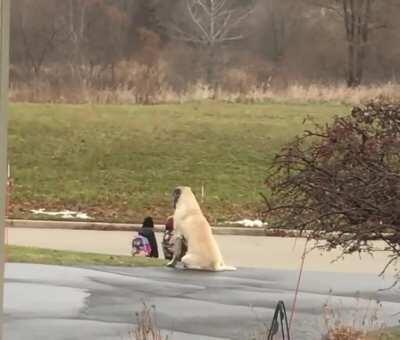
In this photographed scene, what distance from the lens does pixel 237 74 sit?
4175cm

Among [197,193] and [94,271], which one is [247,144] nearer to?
[197,193]

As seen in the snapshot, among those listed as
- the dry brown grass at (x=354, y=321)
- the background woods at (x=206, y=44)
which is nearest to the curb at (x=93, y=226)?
the dry brown grass at (x=354, y=321)

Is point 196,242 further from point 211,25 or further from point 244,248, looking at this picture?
point 211,25

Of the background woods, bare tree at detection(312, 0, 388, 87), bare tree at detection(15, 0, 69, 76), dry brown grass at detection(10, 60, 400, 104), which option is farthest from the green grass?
bare tree at detection(15, 0, 69, 76)

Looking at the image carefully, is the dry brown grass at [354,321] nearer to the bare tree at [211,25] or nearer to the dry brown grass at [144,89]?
the dry brown grass at [144,89]

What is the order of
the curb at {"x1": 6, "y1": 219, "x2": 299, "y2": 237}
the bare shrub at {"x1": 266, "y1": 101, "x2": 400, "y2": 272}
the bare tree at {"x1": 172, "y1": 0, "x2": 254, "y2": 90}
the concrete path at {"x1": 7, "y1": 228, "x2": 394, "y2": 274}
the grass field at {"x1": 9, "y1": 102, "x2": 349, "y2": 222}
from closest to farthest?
the bare shrub at {"x1": 266, "y1": 101, "x2": 400, "y2": 272}, the concrete path at {"x1": 7, "y1": 228, "x2": 394, "y2": 274}, the curb at {"x1": 6, "y1": 219, "x2": 299, "y2": 237}, the grass field at {"x1": 9, "y1": 102, "x2": 349, "y2": 222}, the bare tree at {"x1": 172, "y1": 0, "x2": 254, "y2": 90}

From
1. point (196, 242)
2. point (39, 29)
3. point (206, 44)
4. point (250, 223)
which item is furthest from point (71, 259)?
point (206, 44)

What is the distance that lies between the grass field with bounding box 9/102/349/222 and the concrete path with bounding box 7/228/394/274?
2359 mm

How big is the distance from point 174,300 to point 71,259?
314cm

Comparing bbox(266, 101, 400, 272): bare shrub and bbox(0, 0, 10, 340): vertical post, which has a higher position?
bbox(0, 0, 10, 340): vertical post

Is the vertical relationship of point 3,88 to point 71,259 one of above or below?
above

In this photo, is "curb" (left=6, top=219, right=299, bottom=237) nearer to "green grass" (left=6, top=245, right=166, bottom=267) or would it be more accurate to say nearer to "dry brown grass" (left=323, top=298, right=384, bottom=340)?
"green grass" (left=6, top=245, right=166, bottom=267)

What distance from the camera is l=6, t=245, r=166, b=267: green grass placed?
40.2ft

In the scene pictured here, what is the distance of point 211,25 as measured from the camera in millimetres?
46156
